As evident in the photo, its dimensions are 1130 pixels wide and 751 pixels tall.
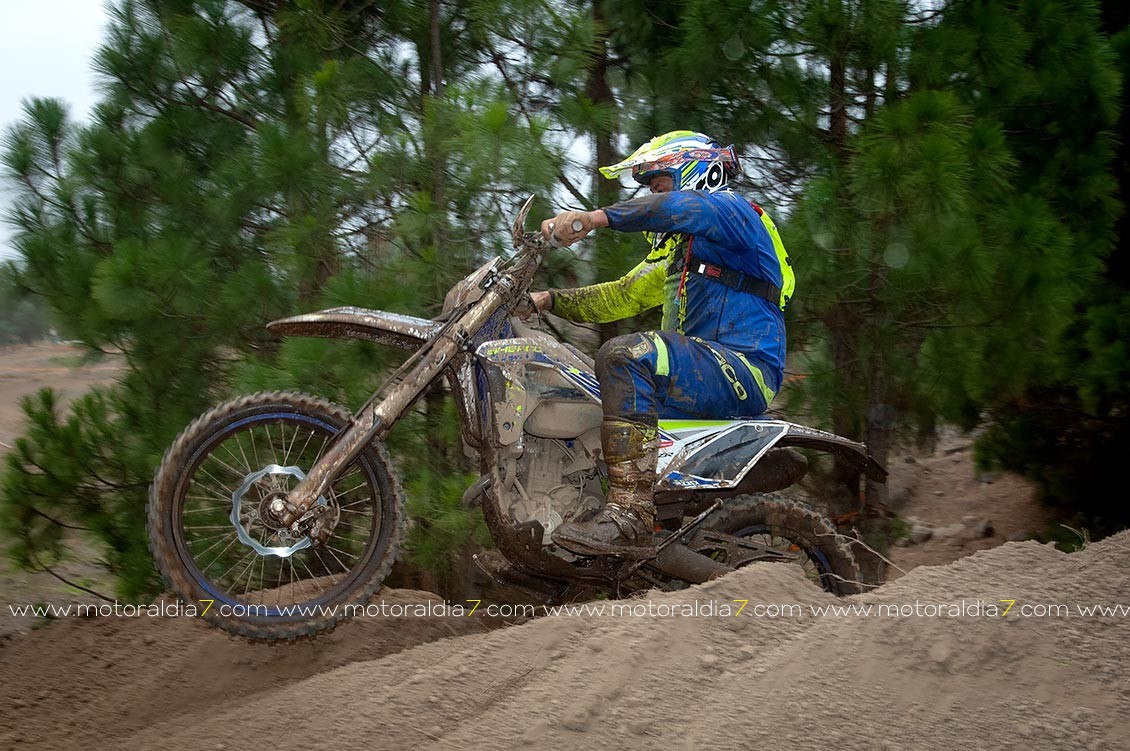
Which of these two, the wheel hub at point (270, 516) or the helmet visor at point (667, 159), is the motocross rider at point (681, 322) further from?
the wheel hub at point (270, 516)

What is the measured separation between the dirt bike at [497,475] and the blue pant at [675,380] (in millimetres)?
86

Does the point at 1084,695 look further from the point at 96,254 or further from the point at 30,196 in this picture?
the point at 30,196

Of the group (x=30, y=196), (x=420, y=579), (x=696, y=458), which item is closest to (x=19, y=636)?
(x=420, y=579)

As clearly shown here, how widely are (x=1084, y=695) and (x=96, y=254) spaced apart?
491 cm

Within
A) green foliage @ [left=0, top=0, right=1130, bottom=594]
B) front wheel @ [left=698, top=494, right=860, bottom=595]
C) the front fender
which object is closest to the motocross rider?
front wheel @ [left=698, top=494, right=860, bottom=595]

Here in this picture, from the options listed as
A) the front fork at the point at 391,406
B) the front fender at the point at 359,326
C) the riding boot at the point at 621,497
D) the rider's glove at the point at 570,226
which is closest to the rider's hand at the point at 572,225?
the rider's glove at the point at 570,226

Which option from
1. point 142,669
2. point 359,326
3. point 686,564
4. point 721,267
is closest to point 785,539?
point 686,564

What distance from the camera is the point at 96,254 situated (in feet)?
16.6

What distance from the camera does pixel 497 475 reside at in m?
3.41

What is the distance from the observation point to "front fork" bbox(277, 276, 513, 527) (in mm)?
3080

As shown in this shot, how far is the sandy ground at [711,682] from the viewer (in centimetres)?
241

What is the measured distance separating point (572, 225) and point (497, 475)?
0.94 metres

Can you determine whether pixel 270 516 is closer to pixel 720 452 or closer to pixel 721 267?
pixel 720 452

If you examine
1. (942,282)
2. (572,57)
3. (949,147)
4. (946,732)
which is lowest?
(946,732)
